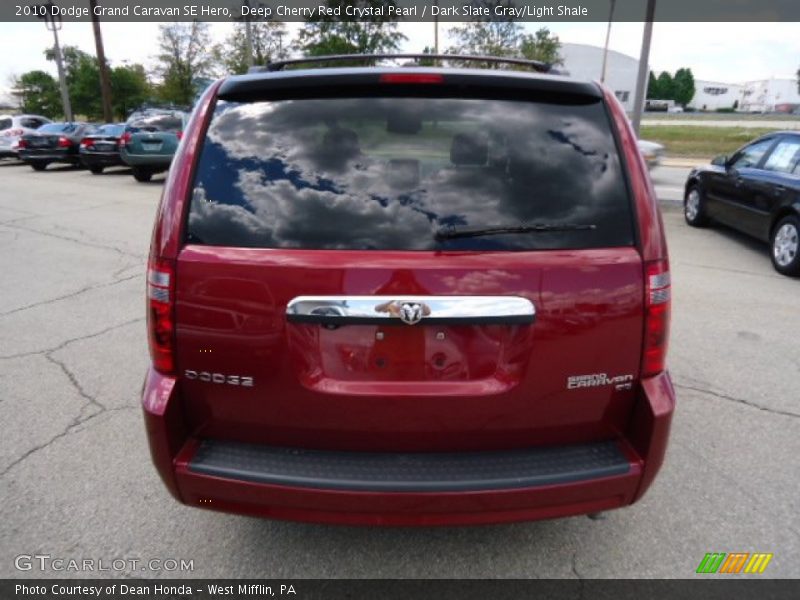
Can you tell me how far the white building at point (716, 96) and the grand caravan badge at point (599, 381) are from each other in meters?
147

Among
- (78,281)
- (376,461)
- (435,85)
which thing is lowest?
(78,281)

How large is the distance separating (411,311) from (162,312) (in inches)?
34.6

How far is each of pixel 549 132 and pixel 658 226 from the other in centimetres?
52

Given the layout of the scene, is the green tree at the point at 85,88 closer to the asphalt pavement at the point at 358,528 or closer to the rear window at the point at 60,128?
the rear window at the point at 60,128

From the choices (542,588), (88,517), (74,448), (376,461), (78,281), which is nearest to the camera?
(376,461)

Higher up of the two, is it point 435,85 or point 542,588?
point 435,85

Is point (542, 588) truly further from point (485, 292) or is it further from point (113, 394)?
point (113, 394)

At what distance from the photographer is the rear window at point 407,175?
192 cm

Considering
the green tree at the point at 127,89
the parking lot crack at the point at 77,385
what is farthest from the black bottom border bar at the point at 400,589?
the green tree at the point at 127,89

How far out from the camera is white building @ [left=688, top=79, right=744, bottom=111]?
128m

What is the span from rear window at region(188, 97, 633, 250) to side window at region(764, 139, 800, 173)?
21.4 ft

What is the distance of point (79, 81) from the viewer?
53219 millimetres

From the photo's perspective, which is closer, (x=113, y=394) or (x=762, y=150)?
(x=113, y=394)

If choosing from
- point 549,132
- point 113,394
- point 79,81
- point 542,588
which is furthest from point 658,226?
point 79,81
